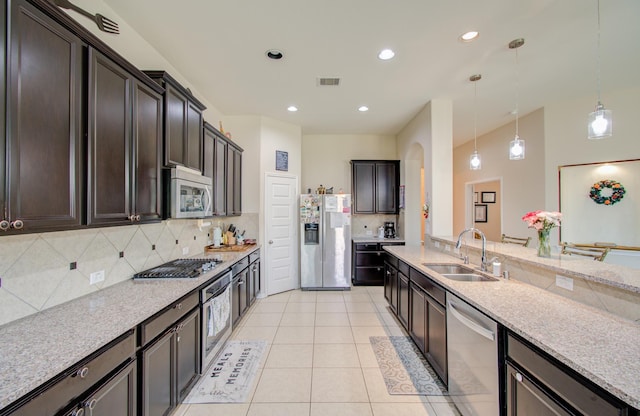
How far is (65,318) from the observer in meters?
1.37

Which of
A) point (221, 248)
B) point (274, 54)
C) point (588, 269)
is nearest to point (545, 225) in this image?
point (588, 269)

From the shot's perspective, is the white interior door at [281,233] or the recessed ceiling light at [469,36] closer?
the recessed ceiling light at [469,36]

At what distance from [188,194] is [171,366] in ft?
4.62

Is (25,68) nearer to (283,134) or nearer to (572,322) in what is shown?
(572,322)

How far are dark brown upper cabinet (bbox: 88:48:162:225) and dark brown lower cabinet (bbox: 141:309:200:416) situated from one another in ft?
2.80

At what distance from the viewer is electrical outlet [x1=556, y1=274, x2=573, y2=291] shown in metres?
1.68

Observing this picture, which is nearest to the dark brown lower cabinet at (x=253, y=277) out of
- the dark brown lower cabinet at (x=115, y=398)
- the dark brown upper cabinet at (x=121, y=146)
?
the dark brown upper cabinet at (x=121, y=146)

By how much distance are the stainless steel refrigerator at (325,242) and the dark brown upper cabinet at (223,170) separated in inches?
49.4

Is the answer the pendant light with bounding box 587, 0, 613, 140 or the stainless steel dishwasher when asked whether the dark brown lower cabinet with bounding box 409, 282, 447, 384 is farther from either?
the pendant light with bounding box 587, 0, 613, 140

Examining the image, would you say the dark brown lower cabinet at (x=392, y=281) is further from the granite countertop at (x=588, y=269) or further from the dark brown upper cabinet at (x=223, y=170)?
the dark brown upper cabinet at (x=223, y=170)

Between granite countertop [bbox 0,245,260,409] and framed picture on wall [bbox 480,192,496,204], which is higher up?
framed picture on wall [bbox 480,192,496,204]

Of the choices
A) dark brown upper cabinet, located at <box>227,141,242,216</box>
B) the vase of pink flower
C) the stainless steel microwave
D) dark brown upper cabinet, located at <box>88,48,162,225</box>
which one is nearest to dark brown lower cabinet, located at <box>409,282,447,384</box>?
the vase of pink flower

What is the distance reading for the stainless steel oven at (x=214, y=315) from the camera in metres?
2.23

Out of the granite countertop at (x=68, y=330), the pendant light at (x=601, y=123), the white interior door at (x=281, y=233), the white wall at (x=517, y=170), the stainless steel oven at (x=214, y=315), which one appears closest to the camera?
the granite countertop at (x=68, y=330)
